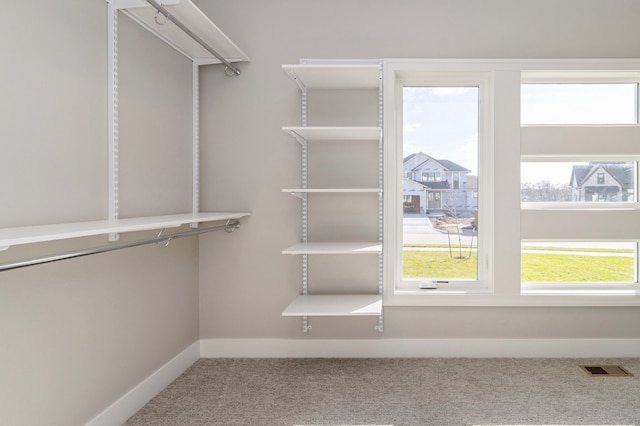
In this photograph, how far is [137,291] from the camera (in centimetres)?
219

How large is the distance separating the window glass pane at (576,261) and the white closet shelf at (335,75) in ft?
5.31

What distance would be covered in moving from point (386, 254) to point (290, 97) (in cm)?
126

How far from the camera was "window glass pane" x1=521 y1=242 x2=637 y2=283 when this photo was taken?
2990mm

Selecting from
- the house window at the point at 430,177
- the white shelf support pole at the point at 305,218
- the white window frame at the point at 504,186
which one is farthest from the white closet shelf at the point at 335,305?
the house window at the point at 430,177

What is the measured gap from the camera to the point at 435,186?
118 inches

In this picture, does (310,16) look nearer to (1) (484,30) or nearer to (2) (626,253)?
(1) (484,30)

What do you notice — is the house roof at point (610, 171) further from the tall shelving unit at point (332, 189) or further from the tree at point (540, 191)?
the tall shelving unit at point (332, 189)

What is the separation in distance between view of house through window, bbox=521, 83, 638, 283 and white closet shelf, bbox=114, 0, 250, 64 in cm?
208

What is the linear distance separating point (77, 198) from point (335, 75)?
5.16ft

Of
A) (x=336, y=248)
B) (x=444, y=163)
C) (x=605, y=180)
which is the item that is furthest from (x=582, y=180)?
(x=336, y=248)

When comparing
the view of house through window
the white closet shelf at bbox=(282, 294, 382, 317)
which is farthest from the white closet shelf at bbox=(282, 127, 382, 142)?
the view of house through window

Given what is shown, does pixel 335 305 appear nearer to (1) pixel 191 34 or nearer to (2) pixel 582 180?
(1) pixel 191 34

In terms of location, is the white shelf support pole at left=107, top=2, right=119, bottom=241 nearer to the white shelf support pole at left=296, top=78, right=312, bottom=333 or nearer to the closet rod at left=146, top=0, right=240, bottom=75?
the closet rod at left=146, top=0, right=240, bottom=75

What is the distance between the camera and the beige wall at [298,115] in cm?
285
